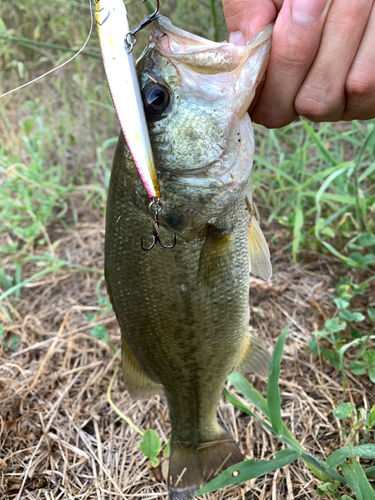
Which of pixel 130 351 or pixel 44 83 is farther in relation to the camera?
pixel 44 83

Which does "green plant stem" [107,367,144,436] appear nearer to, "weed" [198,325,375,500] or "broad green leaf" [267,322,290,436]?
"weed" [198,325,375,500]

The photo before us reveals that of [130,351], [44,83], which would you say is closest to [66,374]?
[130,351]

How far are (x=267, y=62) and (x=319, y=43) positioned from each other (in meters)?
0.17

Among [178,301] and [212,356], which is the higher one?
[178,301]

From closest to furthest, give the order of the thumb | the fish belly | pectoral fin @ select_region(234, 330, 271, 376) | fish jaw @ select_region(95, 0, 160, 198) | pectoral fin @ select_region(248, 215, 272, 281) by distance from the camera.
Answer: fish jaw @ select_region(95, 0, 160, 198)
the thumb
the fish belly
pectoral fin @ select_region(248, 215, 272, 281)
pectoral fin @ select_region(234, 330, 271, 376)

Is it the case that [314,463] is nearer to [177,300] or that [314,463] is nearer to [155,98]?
[177,300]

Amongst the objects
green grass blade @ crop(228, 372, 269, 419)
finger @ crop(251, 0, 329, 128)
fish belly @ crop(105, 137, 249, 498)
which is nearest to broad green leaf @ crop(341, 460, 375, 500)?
green grass blade @ crop(228, 372, 269, 419)

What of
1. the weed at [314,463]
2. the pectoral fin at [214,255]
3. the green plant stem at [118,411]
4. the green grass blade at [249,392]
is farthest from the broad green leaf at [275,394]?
the green plant stem at [118,411]

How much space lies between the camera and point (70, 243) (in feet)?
10.3

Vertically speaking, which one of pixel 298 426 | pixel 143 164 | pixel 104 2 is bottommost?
pixel 298 426

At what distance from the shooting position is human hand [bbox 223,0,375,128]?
109 cm

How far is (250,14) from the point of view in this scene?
1.19 meters

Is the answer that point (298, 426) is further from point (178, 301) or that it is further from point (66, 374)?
point (66, 374)

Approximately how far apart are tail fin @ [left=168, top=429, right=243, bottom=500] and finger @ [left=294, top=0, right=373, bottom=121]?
1.45m
